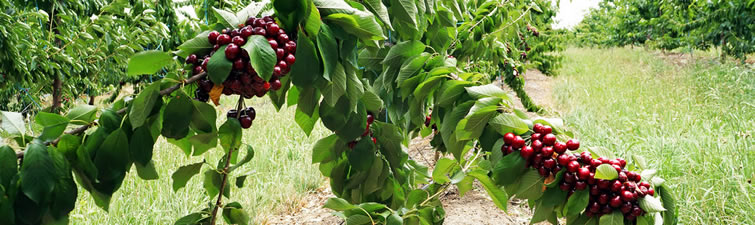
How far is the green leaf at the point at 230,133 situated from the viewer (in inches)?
37.2

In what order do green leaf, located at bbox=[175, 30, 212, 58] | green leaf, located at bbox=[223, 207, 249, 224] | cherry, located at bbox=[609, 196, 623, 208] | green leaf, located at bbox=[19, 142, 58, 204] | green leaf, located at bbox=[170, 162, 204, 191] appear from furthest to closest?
green leaf, located at bbox=[223, 207, 249, 224]
green leaf, located at bbox=[170, 162, 204, 191]
cherry, located at bbox=[609, 196, 623, 208]
green leaf, located at bbox=[175, 30, 212, 58]
green leaf, located at bbox=[19, 142, 58, 204]

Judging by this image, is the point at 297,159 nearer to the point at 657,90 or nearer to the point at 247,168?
the point at 247,168

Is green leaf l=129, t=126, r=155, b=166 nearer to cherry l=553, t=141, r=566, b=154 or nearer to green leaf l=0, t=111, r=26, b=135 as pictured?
green leaf l=0, t=111, r=26, b=135

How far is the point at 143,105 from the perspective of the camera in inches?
29.4

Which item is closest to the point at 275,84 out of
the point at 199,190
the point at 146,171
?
the point at 146,171

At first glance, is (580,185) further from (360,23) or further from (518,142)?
(360,23)

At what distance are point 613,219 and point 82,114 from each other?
3.08 feet

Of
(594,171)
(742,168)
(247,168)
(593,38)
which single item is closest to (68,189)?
(594,171)

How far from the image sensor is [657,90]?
6.68 meters

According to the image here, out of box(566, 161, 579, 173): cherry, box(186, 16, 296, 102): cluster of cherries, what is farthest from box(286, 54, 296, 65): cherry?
box(566, 161, 579, 173): cherry

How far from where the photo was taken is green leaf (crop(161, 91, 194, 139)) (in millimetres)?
785

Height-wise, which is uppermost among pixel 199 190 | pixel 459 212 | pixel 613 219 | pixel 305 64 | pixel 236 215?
pixel 305 64

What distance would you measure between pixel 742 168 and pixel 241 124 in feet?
9.89

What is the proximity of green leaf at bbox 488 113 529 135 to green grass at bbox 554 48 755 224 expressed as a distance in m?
1.88
